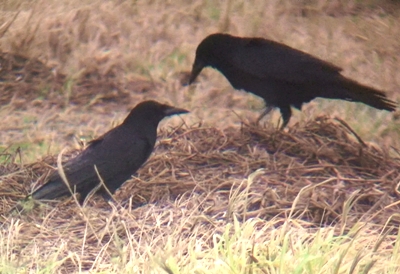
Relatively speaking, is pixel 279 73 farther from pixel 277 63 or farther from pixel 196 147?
pixel 196 147

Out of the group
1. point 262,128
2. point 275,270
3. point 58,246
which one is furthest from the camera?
point 262,128

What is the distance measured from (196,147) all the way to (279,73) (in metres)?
0.93

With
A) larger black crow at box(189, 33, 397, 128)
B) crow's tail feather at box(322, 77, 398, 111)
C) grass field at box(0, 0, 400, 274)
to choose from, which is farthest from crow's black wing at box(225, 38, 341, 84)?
grass field at box(0, 0, 400, 274)

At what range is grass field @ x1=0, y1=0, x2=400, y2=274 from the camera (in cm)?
425

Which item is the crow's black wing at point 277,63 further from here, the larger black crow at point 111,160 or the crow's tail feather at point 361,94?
the larger black crow at point 111,160

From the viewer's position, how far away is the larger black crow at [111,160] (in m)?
5.12

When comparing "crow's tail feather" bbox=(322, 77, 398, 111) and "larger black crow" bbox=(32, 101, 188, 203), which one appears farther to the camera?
"crow's tail feather" bbox=(322, 77, 398, 111)

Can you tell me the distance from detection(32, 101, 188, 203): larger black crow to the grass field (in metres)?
0.12

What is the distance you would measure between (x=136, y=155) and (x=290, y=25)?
3.74 m

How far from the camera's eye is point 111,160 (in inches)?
210

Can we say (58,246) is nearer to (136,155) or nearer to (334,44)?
(136,155)

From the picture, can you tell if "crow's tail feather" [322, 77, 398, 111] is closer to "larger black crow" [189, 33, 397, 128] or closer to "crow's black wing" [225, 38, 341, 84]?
"larger black crow" [189, 33, 397, 128]

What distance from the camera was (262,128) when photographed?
6188 millimetres

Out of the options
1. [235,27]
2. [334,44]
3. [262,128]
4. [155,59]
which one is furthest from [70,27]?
[262,128]
